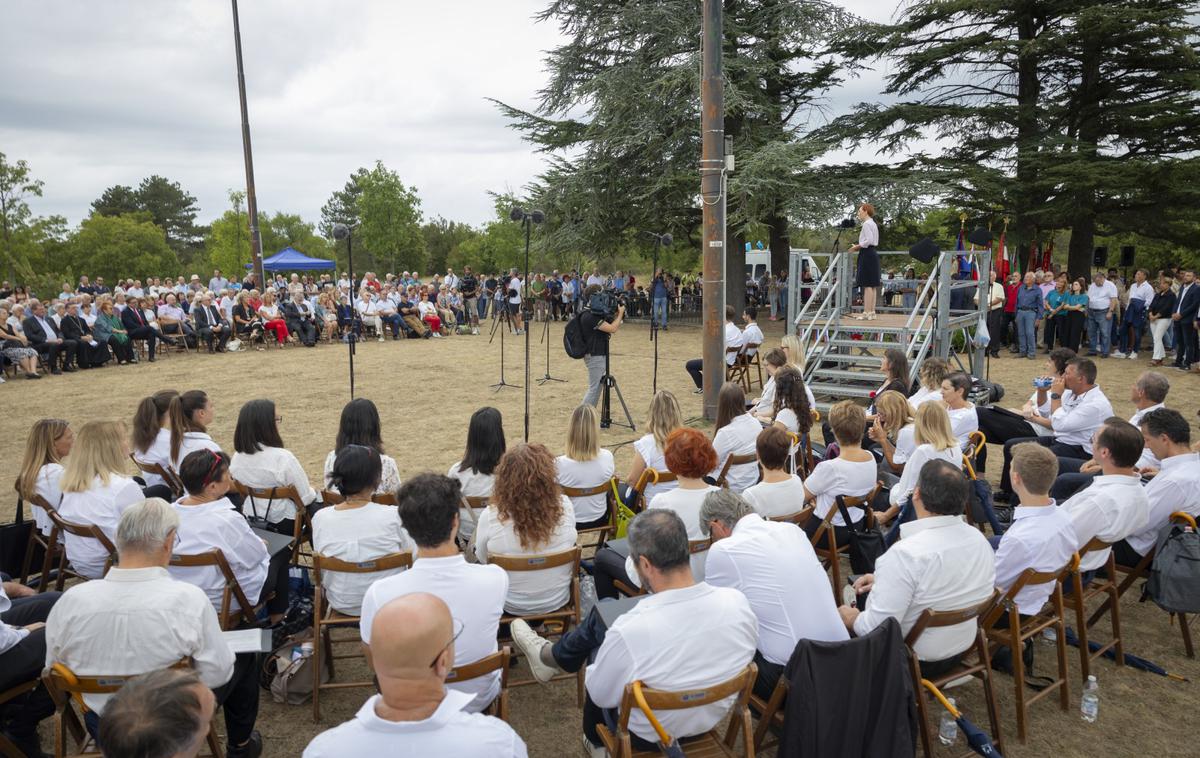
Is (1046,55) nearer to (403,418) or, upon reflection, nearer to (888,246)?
(888,246)

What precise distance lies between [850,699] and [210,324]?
60.5ft

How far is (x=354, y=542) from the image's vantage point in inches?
145

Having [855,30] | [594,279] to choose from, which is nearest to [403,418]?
[594,279]

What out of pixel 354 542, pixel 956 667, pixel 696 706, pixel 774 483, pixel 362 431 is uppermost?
pixel 362 431

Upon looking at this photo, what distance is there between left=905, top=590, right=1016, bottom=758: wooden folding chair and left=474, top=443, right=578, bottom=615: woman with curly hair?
1.72 m

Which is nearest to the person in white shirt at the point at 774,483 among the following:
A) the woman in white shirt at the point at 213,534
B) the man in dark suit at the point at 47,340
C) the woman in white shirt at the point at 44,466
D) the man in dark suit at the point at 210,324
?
the woman in white shirt at the point at 213,534

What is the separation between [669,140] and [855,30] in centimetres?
647

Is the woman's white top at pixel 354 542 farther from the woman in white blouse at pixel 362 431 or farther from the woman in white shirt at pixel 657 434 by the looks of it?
the woman in white shirt at pixel 657 434

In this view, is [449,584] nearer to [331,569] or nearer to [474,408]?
[331,569]

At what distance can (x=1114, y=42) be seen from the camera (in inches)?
759

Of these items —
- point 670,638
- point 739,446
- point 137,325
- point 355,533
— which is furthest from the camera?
point 137,325

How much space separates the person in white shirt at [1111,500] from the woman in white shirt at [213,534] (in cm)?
442

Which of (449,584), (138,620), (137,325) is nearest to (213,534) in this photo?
(138,620)

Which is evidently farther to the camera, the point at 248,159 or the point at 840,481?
the point at 248,159
